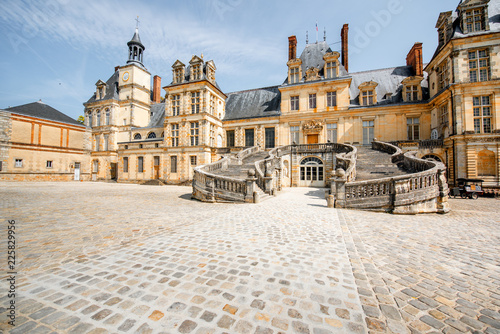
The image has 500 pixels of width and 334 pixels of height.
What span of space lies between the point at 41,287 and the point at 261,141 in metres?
23.4

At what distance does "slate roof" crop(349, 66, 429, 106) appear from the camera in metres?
22.3

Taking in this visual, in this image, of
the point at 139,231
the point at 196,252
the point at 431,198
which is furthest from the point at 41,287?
the point at 431,198

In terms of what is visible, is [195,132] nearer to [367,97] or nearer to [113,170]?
[113,170]

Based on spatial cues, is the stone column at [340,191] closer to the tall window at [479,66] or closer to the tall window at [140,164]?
the tall window at [479,66]

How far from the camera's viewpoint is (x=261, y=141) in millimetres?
25234

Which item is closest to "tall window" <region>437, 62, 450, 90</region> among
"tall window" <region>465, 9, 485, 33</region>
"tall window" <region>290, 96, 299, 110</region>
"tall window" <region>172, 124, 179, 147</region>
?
"tall window" <region>465, 9, 485, 33</region>

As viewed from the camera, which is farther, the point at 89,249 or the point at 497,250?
the point at 497,250

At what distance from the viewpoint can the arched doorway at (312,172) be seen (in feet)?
63.1

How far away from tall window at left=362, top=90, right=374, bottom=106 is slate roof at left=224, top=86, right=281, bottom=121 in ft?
31.8

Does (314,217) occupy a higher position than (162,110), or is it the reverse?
(162,110)

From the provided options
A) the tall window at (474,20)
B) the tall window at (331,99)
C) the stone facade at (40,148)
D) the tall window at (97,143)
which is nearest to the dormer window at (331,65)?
the tall window at (331,99)

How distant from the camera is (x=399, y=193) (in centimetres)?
820

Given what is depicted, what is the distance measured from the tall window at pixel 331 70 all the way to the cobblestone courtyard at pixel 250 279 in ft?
69.6

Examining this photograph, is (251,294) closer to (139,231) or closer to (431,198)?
(139,231)
